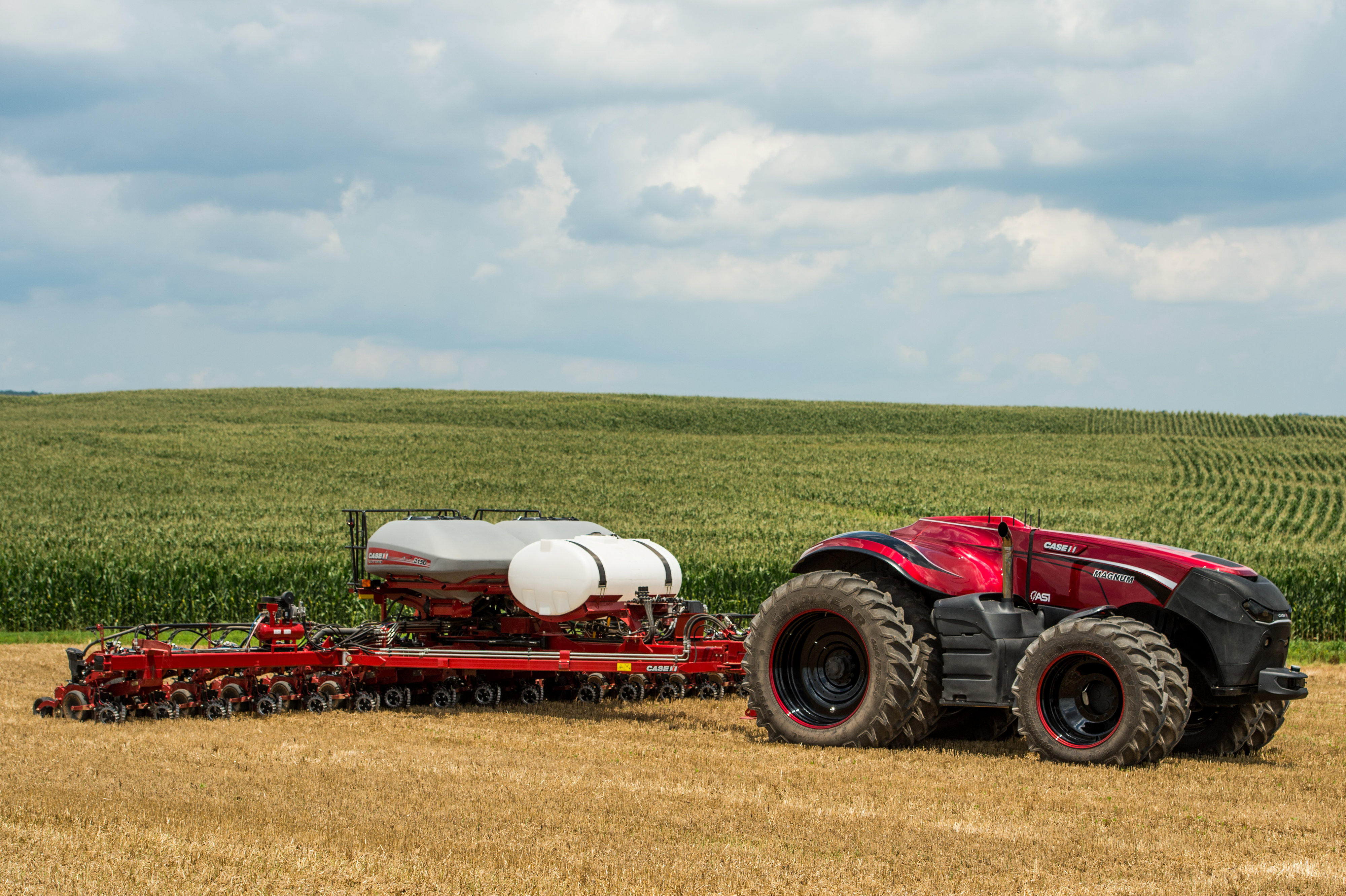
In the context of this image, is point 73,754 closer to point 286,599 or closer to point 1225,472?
point 286,599

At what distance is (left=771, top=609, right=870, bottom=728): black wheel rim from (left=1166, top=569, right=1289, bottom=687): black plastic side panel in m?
2.54

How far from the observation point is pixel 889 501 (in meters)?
41.5

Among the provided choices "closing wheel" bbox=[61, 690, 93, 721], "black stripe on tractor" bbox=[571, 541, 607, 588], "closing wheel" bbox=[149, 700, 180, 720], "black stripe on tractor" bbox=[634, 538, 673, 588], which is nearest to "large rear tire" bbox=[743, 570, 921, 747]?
"black stripe on tractor" bbox=[571, 541, 607, 588]

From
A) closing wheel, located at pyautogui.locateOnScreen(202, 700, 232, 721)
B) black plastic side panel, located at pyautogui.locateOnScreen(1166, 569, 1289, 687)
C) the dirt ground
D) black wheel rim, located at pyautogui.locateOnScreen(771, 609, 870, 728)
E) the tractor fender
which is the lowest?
closing wheel, located at pyautogui.locateOnScreen(202, 700, 232, 721)

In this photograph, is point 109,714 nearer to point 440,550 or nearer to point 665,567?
point 440,550

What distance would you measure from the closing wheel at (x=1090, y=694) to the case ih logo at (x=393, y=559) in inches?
240

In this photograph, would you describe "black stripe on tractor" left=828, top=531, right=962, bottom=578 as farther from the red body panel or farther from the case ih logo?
the case ih logo

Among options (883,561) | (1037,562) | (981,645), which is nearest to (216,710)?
(883,561)

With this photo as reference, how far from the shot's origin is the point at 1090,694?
9.06 metres

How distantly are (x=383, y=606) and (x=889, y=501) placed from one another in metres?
30.2

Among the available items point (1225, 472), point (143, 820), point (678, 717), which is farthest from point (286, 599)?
point (1225, 472)

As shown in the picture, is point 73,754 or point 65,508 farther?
point 65,508

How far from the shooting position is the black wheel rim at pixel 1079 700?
888 centimetres

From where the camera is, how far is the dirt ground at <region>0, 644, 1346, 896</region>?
6.11 meters
